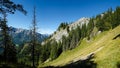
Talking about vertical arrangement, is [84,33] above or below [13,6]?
below

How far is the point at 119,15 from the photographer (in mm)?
125562

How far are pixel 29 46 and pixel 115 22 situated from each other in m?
89.7

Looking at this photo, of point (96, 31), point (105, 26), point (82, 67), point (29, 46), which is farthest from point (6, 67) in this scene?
point (96, 31)

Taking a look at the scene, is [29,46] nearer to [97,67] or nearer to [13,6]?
[97,67]

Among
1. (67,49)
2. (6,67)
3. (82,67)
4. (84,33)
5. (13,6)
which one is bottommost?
(67,49)

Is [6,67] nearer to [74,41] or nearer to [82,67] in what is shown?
[82,67]

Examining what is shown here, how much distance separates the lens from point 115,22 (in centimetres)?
12900

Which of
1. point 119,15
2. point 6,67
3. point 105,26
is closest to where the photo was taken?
point 6,67

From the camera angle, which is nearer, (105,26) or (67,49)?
(105,26)

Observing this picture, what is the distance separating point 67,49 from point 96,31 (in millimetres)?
37087

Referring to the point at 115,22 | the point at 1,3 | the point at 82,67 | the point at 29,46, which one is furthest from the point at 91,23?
the point at 1,3

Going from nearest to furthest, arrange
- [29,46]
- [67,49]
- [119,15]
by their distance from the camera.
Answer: [29,46]
[119,15]
[67,49]

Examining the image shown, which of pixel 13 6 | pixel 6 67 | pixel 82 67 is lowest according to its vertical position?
pixel 82 67

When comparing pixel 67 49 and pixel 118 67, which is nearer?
pixel 118 67
